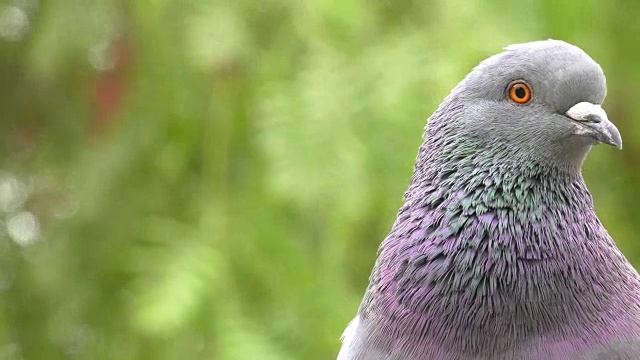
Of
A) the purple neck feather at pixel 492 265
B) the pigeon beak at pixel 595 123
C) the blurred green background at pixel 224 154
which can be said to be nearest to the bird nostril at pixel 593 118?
the pigeon beak at pixel 595 123

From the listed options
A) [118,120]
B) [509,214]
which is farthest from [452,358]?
[118,120]

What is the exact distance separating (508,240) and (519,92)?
0.32m

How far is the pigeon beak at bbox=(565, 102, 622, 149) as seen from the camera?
1944mm

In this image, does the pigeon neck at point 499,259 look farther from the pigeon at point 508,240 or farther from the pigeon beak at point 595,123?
the pigeon beak at point 595,123

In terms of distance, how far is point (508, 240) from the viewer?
197 cm

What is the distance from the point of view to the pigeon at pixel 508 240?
1.89 meters

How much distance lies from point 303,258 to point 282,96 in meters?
0.61

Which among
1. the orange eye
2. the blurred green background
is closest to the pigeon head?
the orange eye

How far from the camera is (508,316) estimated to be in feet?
6.23

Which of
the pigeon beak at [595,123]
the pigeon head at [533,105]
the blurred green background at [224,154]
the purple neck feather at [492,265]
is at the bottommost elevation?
the purple neck feather at [492,265]

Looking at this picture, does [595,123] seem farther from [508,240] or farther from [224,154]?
[224,154]

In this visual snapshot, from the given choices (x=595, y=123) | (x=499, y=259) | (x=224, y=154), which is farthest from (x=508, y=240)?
(x=224, y=154)

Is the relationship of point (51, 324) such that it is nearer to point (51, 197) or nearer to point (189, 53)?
point (51, 197)

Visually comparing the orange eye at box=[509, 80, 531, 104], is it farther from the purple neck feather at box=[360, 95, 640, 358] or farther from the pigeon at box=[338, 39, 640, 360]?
the purple neck feather at box=[360, 95, 640, 358]
